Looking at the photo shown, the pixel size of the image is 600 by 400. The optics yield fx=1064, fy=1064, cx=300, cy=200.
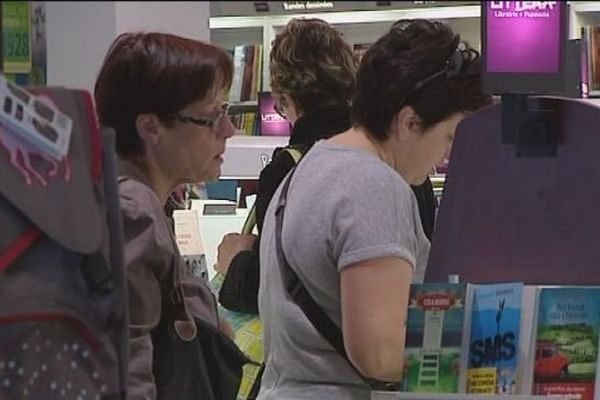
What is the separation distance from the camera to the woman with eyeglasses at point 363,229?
158 centimetres

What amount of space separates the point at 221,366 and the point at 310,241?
9.3 inches

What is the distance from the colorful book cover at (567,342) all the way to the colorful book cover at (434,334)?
4.3 inches

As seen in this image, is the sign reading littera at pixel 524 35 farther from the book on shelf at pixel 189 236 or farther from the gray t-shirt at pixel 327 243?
the book on shelf at pixel 189 236

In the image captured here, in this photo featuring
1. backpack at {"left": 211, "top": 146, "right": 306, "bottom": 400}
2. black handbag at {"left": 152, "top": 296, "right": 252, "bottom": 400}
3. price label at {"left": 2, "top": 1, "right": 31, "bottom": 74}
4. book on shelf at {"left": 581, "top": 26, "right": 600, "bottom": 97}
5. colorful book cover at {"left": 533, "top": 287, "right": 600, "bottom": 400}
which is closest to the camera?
colorful book cover at {"left": 533, "top": 287, "right": 600, "bottom": 400}

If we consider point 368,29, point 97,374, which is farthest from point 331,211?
point 368,29

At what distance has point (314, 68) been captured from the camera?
2.52 meters

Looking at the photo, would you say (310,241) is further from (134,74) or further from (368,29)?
(368,29)

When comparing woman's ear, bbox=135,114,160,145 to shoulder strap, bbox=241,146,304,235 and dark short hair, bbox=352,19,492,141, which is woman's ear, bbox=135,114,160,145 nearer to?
dark short hair, bbox=352,19,492,141

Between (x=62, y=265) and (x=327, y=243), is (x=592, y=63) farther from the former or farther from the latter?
(x=62, y=265)

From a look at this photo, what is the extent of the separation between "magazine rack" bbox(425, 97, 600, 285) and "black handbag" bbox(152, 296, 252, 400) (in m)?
0.34

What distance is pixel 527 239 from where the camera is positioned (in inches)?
60.4

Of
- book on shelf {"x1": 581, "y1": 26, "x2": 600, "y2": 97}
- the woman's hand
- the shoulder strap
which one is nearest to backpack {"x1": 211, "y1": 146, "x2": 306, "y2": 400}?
the shoulder strap

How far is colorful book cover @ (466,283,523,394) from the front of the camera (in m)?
1.42

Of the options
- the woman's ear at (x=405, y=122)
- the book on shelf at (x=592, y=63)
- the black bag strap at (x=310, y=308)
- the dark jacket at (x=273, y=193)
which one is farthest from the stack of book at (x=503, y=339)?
the book on shelf at (x=592, y=63)
